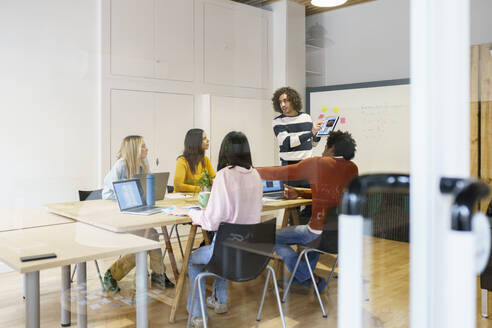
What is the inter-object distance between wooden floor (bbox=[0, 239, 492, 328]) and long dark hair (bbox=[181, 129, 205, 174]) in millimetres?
451

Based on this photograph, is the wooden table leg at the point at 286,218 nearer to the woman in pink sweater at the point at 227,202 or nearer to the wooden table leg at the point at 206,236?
the woman in pink sweater at the point at 227,202

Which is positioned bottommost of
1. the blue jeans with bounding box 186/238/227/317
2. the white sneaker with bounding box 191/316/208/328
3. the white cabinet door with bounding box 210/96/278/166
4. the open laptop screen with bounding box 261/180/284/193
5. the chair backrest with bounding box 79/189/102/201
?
the white sneaker with bounding box 191/316/208/328

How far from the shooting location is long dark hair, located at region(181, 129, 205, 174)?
146 cm

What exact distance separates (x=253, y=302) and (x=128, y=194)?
62 centimetres

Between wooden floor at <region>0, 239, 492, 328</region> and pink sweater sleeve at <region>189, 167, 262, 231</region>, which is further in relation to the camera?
pink sweater sleeve at <region>189, 167, 262, 231</region>

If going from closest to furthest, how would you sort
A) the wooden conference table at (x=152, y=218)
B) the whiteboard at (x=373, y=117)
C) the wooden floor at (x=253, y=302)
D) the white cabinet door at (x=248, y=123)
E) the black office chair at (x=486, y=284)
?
the black office chair at (x=486, y=284), the whiteboard at (x=373, y=117), the wooden floor at (x=253, y=302), the wooden conference table at (x=152, y=218), the white cabinet door at (x=248, y=123)

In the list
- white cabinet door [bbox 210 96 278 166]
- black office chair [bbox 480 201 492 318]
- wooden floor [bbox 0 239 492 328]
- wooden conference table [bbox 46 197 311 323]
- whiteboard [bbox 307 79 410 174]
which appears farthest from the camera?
white cabinet door [bbox 210 96 278 166]

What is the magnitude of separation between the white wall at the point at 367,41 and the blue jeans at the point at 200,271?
751mm

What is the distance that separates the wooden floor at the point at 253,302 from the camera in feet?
4.15

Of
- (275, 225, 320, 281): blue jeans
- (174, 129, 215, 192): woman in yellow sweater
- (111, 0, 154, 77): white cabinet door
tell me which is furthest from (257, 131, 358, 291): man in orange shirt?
(111, 0, 154, 77): white cabinet door

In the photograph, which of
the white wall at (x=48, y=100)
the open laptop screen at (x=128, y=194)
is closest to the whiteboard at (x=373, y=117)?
the open laptop screen at (x=128, y=194)

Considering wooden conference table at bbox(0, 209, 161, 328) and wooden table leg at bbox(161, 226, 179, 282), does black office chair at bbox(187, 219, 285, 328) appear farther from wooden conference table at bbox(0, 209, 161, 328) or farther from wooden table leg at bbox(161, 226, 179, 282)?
wooden conference table at bbox(0, 209, 161, 328)

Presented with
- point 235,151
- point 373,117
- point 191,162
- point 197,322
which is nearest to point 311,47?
point 373,117

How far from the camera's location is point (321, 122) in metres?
1.38
